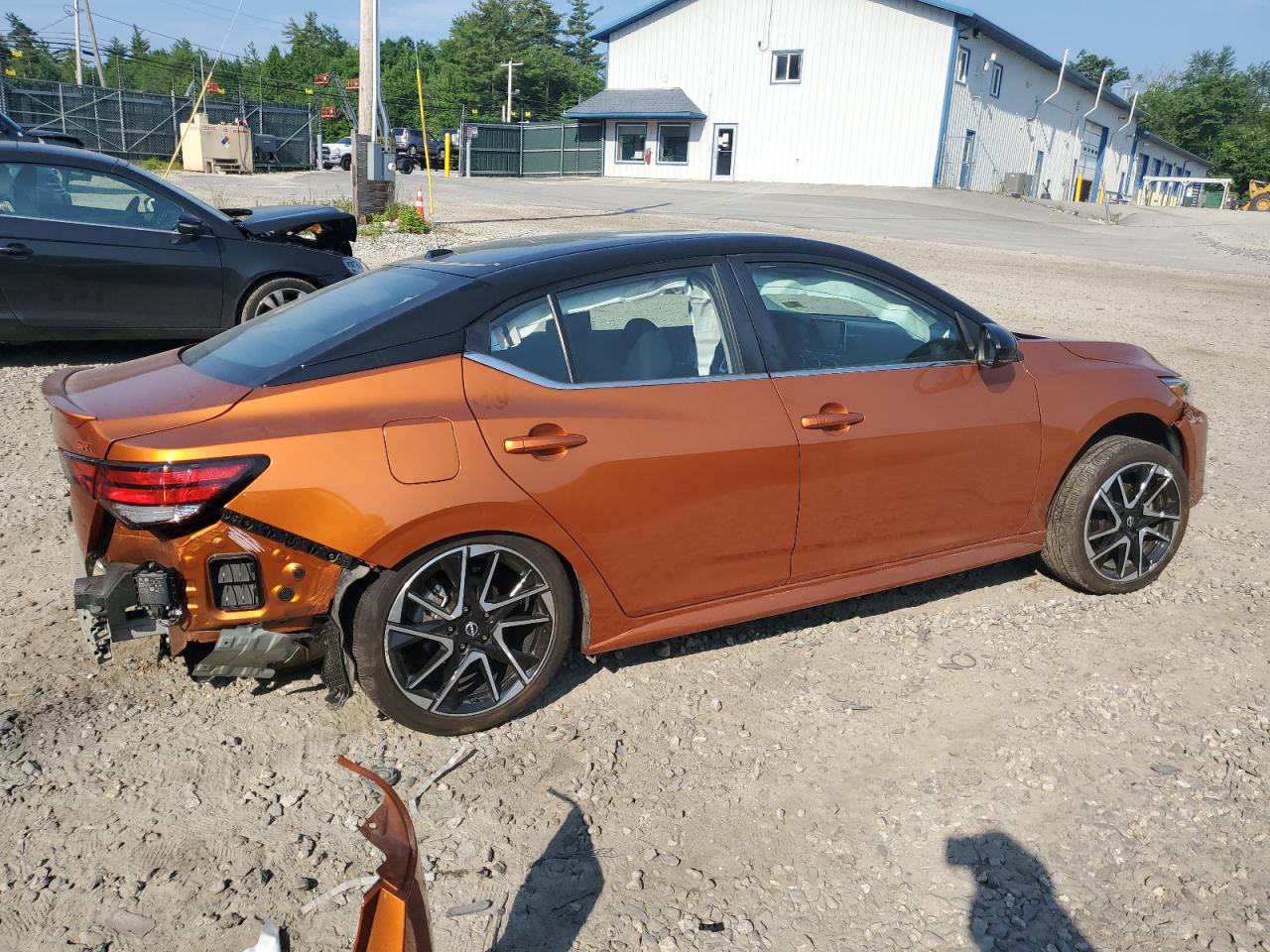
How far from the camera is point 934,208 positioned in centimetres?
3297

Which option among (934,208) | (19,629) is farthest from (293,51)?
(19,629)

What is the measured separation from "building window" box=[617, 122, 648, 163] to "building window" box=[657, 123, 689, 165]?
2.78 ft

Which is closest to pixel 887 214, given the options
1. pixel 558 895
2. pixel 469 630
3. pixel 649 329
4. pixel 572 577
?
pixel 649 329

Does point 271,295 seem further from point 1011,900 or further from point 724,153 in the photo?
point 724,153

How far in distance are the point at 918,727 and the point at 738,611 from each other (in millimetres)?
733

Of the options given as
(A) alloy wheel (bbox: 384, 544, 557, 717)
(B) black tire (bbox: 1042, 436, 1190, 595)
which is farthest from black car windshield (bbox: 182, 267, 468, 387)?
(B) black tire (bbox: 1042, 436, 1190, 595)

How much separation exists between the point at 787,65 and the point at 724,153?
4.68m

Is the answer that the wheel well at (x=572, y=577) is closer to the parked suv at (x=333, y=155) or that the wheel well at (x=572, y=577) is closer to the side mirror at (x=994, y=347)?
the side mirror at (x=994, y=347)

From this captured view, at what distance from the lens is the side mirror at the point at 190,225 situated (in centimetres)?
792

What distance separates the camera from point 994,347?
13.3 ft

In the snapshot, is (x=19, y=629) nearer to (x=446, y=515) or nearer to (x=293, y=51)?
(x=446, y=515)

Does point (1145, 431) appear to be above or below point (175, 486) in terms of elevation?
below

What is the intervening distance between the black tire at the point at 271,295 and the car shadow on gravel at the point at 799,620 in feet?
17.8

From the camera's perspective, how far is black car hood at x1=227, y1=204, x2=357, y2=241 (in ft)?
27.9
